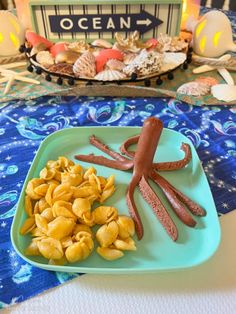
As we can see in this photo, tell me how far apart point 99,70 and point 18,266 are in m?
0.48

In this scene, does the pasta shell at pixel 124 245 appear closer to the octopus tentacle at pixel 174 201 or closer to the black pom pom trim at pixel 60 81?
the octopus tentacle at pixel 174 201

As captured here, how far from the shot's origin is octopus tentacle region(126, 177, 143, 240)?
39 centimetres

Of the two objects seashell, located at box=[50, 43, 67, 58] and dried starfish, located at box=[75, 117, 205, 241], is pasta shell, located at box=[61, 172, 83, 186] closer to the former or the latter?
dried starfish, located at box=[75, 117, 205, 241]

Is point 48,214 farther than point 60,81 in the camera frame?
No

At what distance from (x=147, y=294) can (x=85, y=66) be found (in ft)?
1.64

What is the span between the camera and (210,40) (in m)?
0.81

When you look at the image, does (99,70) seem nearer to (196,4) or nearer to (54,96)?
(54,96)

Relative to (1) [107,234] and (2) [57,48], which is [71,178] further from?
(2) [57,48]

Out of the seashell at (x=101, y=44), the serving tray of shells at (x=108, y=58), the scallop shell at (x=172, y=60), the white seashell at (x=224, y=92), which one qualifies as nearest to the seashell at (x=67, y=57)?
the serving tray of shells at (x=108, y=58)

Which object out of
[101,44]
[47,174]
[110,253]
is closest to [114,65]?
[101,44]

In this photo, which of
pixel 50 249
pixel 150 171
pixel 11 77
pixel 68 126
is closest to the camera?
pixel 50 249

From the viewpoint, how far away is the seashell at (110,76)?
0.68 metres

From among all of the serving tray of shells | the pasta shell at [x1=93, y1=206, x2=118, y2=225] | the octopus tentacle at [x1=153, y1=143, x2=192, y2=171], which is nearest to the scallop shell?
the serving tray of shells

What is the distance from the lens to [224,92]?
0.69 metres
